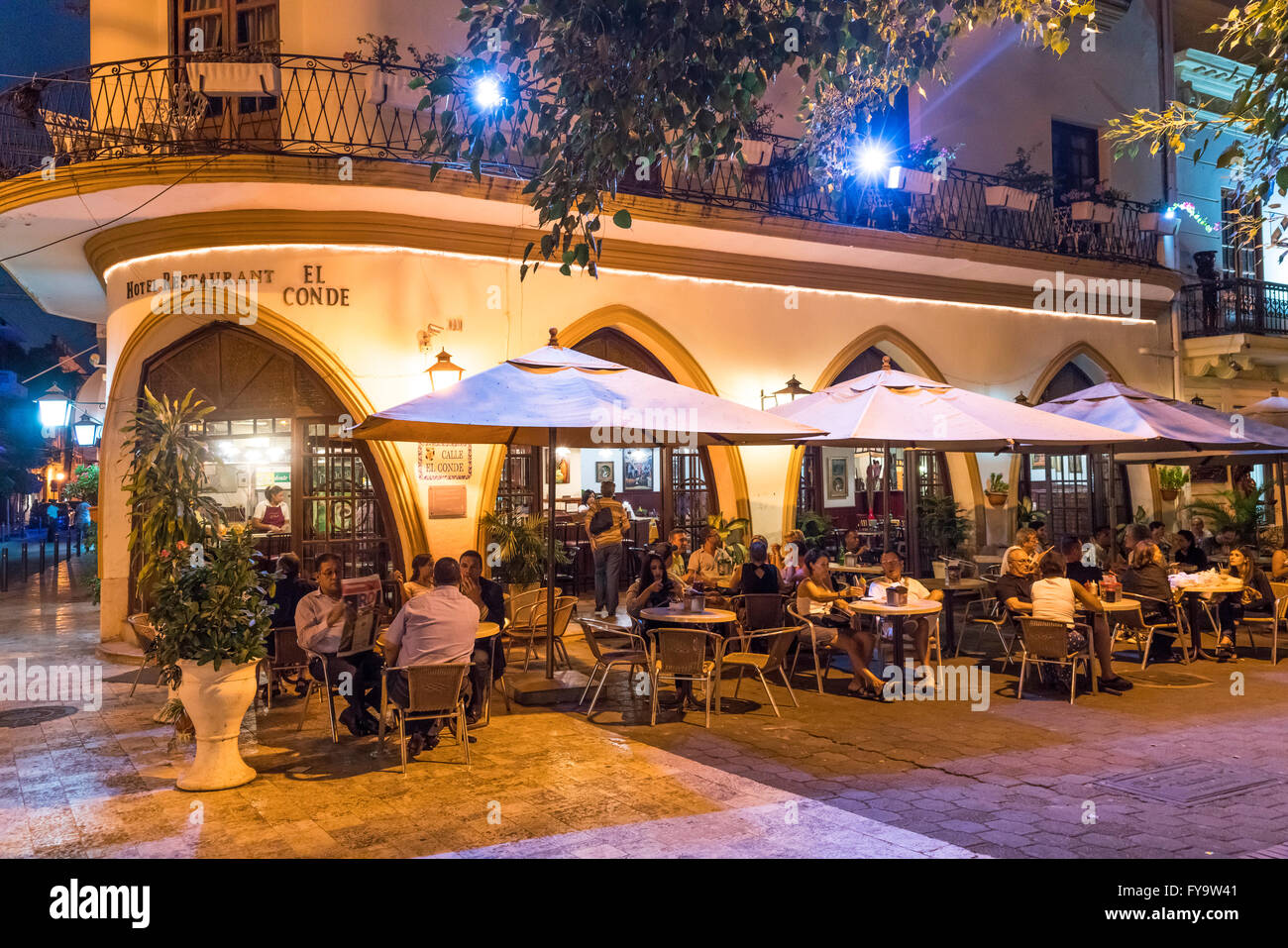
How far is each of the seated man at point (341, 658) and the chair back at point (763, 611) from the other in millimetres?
3116

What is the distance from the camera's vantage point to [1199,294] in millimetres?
18219

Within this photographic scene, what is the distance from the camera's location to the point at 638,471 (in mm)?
19047

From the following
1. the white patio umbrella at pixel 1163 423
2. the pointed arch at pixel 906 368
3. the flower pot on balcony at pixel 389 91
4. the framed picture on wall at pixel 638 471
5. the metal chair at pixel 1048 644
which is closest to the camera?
the metal chair at pixel 1048 644

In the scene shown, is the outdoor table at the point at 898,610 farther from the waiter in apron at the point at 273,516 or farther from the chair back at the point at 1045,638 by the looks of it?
the waiter in apron at the point at 273,516

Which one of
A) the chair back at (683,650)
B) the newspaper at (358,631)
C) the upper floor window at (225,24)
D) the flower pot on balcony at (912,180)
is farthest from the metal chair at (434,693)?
the flower pot on balcony at (912,180)

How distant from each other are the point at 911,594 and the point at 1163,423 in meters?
3.72

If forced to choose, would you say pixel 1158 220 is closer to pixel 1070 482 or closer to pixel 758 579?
pixel 1070 482

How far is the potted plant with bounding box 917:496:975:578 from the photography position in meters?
14.9

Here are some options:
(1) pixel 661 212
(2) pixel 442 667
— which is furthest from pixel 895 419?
(2) pixel 442 667

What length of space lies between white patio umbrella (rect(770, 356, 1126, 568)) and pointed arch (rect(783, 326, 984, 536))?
11.3ft

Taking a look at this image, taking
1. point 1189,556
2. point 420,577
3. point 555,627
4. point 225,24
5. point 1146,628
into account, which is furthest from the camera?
point 1189,556

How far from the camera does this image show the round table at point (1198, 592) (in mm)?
10180

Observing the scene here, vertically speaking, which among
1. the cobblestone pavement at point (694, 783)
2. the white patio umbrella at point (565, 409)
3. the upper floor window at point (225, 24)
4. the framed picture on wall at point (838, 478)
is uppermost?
the upper floor window at point (225, 24)

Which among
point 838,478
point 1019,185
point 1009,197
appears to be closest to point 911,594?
point 1009,197
